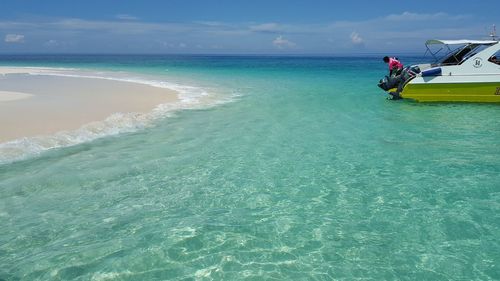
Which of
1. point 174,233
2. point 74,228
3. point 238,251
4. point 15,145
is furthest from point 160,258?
point 15,145

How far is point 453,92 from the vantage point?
52.3 feet

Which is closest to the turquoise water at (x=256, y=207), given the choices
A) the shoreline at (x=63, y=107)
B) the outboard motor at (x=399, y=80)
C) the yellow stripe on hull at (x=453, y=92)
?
the shoreline at (x=63, y=107)

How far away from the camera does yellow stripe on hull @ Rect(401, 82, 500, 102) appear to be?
15.6m

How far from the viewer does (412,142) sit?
10.3 metres

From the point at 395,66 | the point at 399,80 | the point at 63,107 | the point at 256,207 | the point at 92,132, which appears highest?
the point at 395,66

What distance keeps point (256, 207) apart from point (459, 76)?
12807 millimetres

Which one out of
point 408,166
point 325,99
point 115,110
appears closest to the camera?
point 408,166

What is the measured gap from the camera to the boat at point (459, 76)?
1525 cm

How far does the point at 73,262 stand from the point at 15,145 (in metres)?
5.75

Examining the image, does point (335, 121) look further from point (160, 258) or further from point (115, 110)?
point (160, 258)

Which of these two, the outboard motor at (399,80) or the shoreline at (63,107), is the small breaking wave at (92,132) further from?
the outboard motor at (399,80)

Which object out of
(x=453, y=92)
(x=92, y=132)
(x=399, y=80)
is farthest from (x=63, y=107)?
(x=453, y=92)

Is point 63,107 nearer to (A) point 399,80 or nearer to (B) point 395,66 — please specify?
(A) point 399,80

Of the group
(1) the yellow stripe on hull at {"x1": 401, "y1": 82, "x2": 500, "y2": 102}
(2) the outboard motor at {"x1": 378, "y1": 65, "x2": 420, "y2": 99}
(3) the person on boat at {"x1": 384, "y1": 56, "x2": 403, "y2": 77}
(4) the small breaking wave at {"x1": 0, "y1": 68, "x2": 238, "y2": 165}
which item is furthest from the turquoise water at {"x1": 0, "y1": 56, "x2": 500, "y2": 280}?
(3) the person on boat at {"x1": 384, "y1": 56, "x2": 403, "y2": 77}
